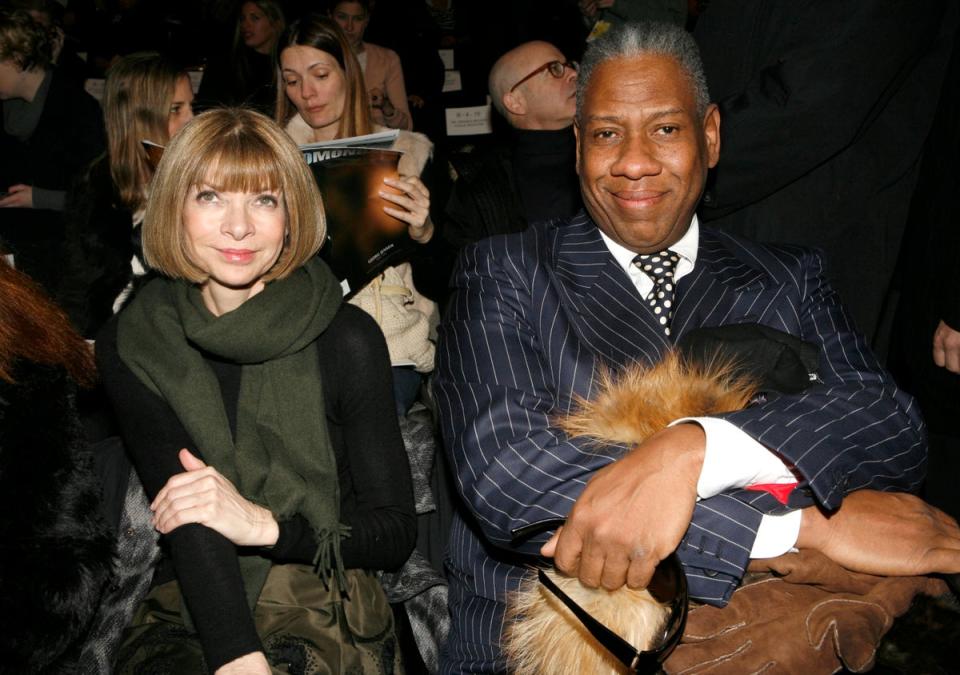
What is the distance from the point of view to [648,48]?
2.11 meters

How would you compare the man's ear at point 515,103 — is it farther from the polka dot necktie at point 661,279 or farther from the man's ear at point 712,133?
the polka dot necktie at point 661,279

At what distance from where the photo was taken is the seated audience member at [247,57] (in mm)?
5219

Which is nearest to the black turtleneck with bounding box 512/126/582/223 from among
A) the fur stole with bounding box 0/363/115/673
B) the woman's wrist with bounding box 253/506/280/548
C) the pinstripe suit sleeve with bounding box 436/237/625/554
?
the pinstripe suit sleeve with bounding box 436/237/625/554

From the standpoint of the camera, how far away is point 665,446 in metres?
1.64

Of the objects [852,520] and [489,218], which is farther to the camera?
[489,218]

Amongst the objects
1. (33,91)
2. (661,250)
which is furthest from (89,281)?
(661,250)

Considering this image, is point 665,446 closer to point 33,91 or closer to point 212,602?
point 212,602

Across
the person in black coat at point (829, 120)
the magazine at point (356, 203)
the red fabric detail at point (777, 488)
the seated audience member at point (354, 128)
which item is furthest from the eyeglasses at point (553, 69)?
the red fabric detail at point (777, 488)

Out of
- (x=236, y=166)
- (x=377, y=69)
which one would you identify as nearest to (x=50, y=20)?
(x=377, y=69)

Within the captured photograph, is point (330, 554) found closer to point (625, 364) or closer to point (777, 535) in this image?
point (625, 364)

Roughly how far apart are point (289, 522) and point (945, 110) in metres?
2.22

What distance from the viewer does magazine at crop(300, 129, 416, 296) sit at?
2631mm

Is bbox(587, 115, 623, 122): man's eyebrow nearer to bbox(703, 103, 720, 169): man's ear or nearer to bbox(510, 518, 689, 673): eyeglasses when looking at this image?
bbox(703, 103, 720, 169): man's ear

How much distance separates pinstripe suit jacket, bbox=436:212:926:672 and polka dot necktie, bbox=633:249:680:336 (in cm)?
4
